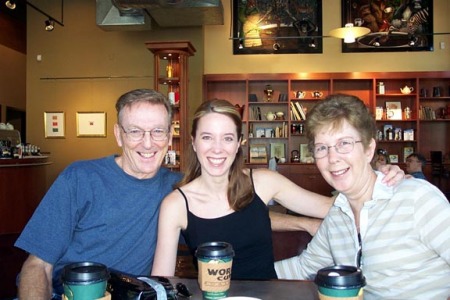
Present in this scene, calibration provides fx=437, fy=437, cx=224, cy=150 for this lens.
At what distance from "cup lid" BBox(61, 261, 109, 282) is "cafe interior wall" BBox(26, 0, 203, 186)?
7.96 meters

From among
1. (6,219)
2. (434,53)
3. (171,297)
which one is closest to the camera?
(171,297)

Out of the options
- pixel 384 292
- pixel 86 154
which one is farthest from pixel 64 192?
pixel 86 154

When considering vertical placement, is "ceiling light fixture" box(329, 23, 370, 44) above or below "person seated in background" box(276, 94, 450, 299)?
above

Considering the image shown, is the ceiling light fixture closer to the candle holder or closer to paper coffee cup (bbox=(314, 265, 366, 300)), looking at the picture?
the candle holder

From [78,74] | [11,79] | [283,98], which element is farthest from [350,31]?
[11,79]

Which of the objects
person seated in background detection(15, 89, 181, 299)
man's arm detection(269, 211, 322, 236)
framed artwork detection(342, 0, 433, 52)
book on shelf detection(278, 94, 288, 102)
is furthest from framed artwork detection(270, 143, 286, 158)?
person seated in background detection(15, 89, 181, 299)

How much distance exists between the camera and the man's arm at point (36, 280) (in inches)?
63.0

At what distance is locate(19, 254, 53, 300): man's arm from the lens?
63.0 inches

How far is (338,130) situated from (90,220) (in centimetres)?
109

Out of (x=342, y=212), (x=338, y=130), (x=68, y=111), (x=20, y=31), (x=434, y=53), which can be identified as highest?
(x=20, y=31)

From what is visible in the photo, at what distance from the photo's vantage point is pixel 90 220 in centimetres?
186

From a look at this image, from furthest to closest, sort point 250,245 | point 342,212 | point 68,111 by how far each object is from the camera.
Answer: point 68,111
point 250,245
point 342,212

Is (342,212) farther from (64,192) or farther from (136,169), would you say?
(64,192)

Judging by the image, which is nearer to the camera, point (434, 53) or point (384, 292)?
A: point (384, 292)
